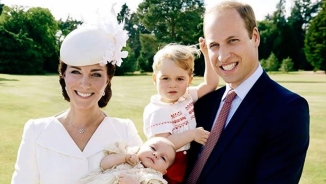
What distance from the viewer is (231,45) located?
3158 mm

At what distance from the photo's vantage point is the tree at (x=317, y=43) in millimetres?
59938

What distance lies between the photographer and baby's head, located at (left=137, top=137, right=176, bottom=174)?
3451mm

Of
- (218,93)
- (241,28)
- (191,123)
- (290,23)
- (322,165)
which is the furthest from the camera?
(290,23)

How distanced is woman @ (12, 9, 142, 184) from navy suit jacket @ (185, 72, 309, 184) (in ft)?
2.61

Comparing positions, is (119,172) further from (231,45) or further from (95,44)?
(231,45)

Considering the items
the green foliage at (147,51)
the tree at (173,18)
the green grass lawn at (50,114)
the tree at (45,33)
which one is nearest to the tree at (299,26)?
the tree at (173,18)

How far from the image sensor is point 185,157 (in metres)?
3.85

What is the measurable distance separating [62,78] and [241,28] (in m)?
1.41

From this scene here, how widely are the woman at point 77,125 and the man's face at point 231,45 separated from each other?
73 cm

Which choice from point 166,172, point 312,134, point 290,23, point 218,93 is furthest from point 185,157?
point 290,23

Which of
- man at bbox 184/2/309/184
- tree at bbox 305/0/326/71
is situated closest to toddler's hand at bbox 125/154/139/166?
man at bbox 184/2/309/184

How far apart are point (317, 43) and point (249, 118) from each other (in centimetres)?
6237

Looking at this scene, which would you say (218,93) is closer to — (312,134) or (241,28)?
(241,28)

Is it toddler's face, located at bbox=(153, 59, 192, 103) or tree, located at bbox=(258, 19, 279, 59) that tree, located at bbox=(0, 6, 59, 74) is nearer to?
tree, located at bbox=(258, 19, 279, 59)
